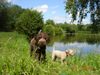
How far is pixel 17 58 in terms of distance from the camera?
8984 millimetres

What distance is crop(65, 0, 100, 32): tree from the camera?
28594 mm

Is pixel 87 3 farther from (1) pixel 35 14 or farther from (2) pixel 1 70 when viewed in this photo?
(1) pixel 35 14

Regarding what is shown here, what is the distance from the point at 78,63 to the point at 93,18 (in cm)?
1502

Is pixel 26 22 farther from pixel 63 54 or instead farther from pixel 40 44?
pixel 40 44

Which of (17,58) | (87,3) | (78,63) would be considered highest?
(87,3)

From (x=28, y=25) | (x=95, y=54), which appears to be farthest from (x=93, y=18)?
(x=28, y=25)

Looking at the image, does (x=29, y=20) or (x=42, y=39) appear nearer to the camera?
(x=42, y=39)

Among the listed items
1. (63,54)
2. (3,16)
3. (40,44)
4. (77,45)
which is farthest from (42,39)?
(3,16)

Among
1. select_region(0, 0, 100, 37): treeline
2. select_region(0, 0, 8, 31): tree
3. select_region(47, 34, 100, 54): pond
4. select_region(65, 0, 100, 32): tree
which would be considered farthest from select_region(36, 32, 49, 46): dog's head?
select_region(0, 0, 8, 31): tree

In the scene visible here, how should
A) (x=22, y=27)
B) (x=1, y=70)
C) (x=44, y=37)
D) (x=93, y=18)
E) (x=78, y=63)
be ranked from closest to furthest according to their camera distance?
(x=1, y=70)
(x=44, y=37)
(x=78, y=63)
(x=93, y=18)
(x=22, y=27)

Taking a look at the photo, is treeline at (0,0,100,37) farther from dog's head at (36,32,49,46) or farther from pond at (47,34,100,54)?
pond at (47,34,100,54)

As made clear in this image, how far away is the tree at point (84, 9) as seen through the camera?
93.8ft

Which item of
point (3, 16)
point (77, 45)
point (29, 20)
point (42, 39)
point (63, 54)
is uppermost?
point (3, 16)

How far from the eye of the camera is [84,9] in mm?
29391
